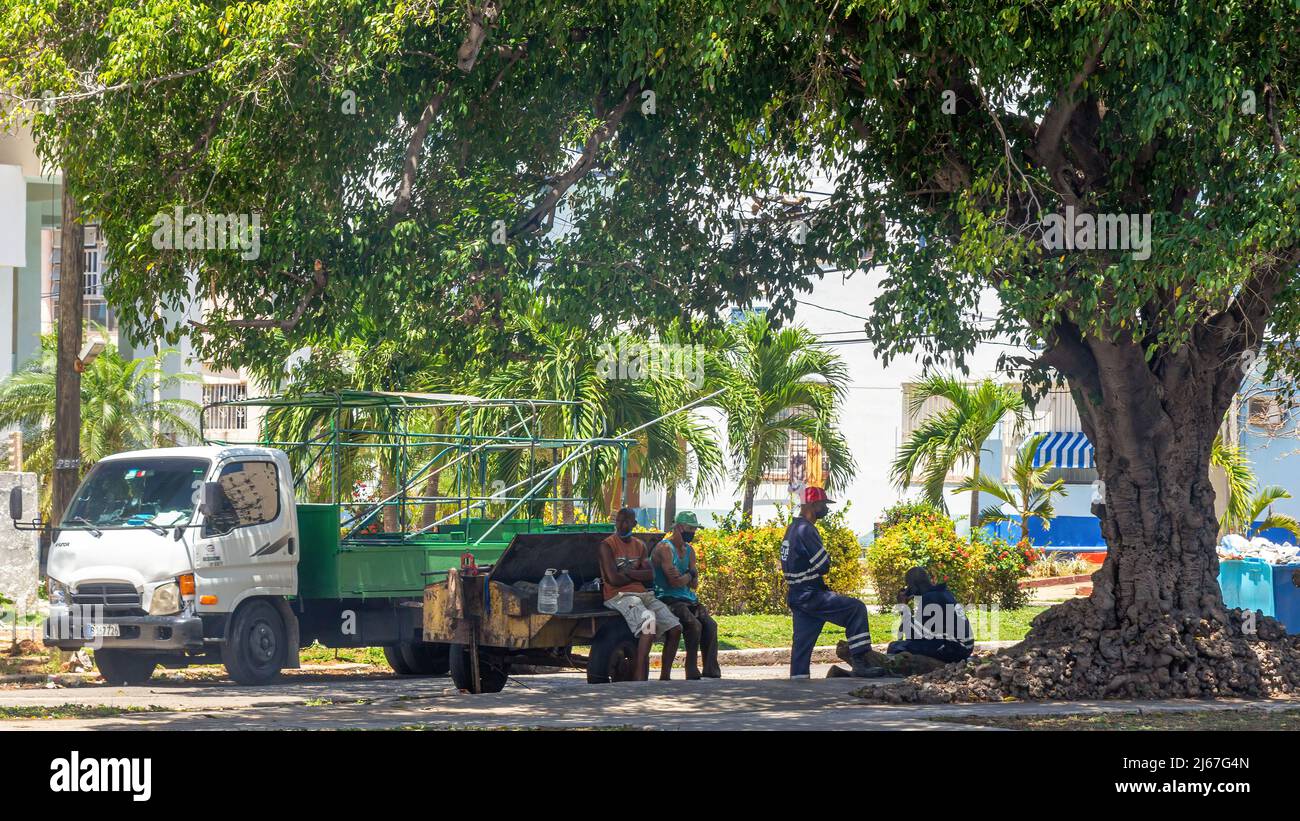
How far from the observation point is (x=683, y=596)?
1472cm

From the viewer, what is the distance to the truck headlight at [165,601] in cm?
1439

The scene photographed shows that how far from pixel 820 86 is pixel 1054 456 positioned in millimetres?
30350

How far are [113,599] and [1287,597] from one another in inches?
504

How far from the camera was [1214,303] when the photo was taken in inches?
464

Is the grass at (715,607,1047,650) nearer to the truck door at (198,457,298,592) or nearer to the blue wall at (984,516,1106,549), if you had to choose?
the truck door at (198,457,298,592)

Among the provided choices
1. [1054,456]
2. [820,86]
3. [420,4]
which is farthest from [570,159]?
[1054,456]

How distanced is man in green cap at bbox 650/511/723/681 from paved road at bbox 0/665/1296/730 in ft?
2.39

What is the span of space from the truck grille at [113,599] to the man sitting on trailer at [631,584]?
4.33 metres

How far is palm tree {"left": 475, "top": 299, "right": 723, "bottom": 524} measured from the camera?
75.9 ft

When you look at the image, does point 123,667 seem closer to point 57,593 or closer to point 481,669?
point 57,593

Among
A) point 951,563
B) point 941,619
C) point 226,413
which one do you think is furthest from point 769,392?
point 226,413

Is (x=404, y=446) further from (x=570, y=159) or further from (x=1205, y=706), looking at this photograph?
(x=1205, y=706)

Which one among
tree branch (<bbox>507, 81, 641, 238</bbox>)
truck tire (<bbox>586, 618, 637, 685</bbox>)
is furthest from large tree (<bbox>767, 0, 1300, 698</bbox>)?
truck tire (<bbox>586, 618, 637, 685</bbox>)

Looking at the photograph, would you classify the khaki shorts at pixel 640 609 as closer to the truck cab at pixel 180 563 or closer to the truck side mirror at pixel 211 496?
the truck cab at pixel 180 563
